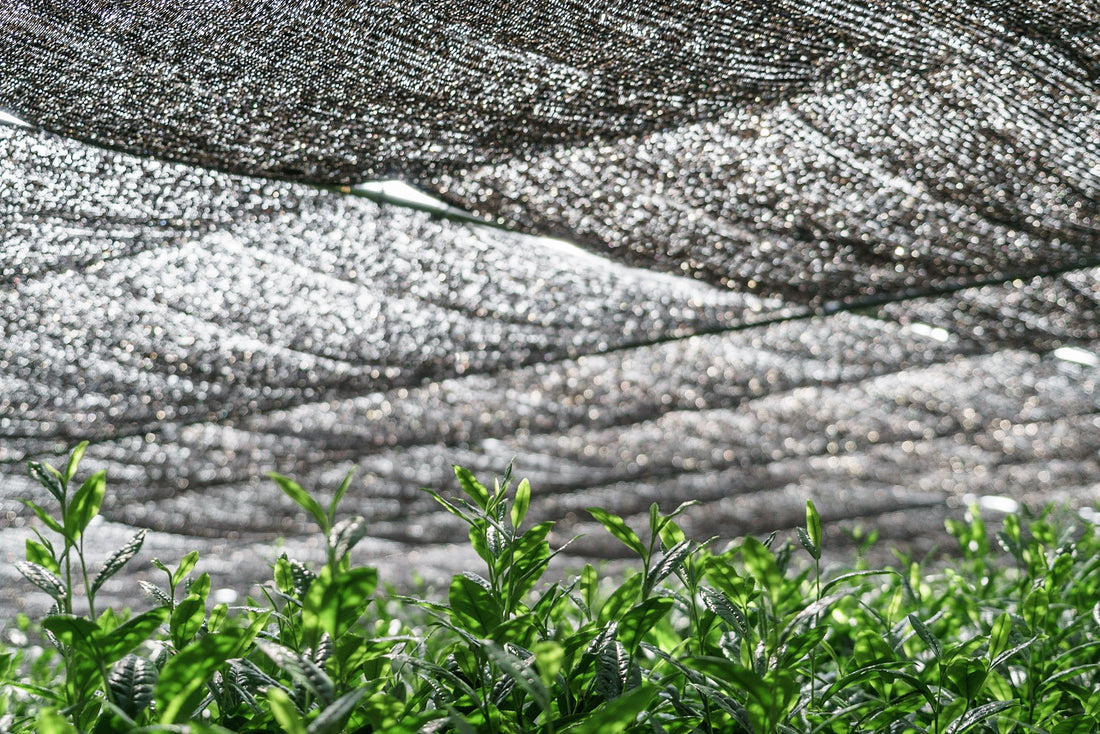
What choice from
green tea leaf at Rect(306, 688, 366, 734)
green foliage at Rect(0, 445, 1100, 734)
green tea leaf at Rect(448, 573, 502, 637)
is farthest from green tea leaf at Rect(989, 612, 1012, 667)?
green tea leaf at Rect(306, 688, 366, 734)

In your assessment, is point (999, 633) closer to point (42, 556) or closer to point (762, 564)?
point (762, 564)

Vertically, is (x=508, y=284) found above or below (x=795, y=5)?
below

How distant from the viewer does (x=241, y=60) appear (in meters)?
1.46

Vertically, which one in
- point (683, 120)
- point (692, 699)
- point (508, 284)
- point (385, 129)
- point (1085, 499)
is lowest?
point (1085, 499)

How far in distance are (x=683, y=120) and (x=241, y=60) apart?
0.80 meters

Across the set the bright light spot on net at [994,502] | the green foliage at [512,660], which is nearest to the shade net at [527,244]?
the bright light spot on net at [994,502]

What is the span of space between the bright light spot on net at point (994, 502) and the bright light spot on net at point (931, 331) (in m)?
0.78

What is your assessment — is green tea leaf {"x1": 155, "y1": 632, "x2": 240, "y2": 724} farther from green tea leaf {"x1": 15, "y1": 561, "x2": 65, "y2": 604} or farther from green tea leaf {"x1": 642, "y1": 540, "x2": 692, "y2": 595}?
green tea leaf {"x1": 642, "y1": 540, "x2": 692, "y2": 595}

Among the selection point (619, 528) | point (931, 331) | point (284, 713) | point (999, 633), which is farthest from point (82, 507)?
point (931, 331)

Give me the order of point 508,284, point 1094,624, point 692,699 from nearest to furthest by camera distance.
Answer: point 692,699, point 1094,624, point 508,284

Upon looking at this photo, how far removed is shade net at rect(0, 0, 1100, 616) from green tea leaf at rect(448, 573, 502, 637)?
3.55 ft

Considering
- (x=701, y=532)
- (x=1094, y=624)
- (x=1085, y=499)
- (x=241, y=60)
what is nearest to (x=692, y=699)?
(x=1094, y=624)

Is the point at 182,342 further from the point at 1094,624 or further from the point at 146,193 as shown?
the point at 1094,624

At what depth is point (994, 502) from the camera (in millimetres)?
2738
